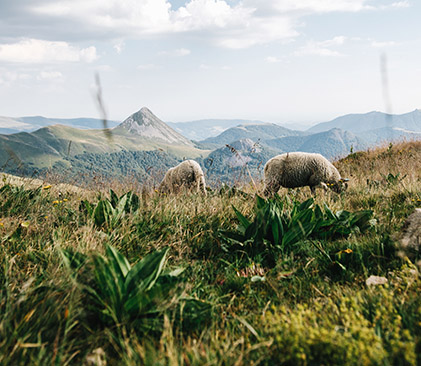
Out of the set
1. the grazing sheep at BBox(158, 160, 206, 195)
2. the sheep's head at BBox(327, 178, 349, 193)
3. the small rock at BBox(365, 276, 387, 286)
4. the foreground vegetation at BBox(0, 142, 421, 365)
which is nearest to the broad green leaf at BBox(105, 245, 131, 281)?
the foreground vegetation at BBox(0, 142, 421, 365)

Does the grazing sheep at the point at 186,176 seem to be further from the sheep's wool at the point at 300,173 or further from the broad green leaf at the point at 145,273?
the broad green leaf at the point at 145,273

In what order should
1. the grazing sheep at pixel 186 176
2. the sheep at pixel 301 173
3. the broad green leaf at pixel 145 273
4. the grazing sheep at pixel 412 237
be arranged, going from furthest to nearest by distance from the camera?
the grazing sheep at pixel 186 176 < the sheep at pixel 301 173 < the grazing sheep at pixel 412 237 < the broad green leaf at pixel 145 273

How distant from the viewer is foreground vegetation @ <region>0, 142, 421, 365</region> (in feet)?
5.42

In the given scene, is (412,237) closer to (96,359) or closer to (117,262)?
(117,262)

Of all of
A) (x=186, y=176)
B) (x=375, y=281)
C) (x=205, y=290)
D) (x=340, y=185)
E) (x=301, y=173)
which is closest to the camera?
(x=375, y=281)

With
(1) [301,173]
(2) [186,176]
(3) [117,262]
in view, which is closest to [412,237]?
(3) [117,262]

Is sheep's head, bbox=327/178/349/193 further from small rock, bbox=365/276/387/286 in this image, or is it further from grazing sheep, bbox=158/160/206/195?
small rock, bbox=365/276/387/286

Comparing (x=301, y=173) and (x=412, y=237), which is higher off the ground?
(x=412, y=237)

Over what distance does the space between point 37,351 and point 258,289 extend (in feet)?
5.30

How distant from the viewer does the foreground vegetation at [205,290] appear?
1651 mm

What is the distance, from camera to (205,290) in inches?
98.2

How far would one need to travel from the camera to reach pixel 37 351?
5.70ft

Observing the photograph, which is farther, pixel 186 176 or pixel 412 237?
pixel 186 176

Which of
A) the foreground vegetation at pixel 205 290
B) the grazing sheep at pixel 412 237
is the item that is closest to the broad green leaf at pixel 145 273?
the foreground vegetation at pixel 205 290
